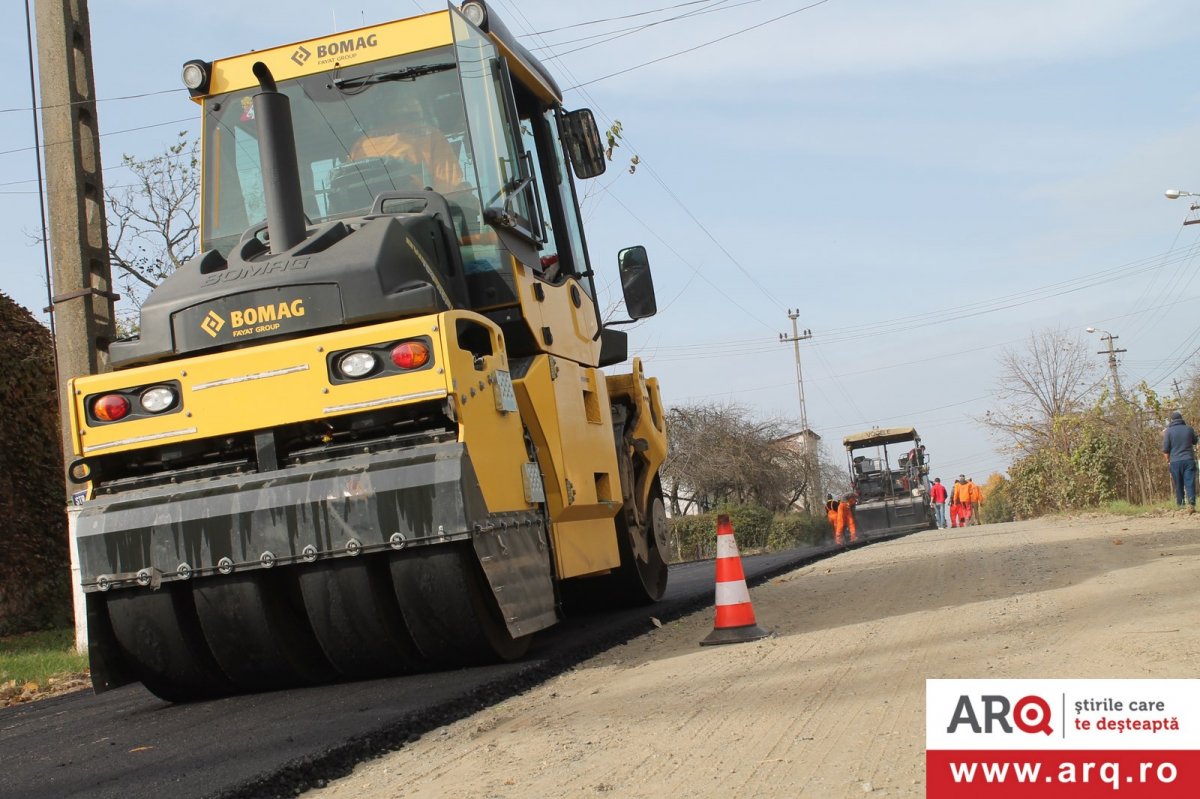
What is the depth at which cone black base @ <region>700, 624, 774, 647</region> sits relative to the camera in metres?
6.72

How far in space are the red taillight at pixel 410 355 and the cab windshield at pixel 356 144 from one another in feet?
4.10

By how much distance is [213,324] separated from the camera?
581cm

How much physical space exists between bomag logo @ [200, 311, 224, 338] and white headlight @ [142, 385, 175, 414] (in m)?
0.31

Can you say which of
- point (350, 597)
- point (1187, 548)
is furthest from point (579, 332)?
point (1187, 548)

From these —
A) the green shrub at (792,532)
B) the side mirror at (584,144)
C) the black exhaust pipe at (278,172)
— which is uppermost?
the side mirror at (584,144)

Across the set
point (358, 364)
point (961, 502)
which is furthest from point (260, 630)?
point (961, 502)

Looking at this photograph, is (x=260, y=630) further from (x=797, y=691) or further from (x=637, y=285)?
(x=637, y=285)

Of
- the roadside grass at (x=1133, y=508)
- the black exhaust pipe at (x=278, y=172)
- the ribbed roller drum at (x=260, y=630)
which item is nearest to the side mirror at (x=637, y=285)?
the black exhaust pipe at (x=278, y=172)

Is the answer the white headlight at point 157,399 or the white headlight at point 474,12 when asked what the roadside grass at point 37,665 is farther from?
the white headlight at point 474,12

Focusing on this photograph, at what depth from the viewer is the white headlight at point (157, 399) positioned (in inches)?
226

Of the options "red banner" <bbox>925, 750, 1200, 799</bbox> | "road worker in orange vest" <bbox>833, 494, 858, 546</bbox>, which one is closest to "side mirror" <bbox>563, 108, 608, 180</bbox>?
"red banner" <bbox>925, 750, 1200, 799</bbox>

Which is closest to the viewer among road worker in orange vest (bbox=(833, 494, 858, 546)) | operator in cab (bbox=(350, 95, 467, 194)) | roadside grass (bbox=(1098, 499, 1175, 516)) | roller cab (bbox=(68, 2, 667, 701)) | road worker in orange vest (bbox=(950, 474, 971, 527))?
roller cab (bbox=(68, 2, 667, 701))

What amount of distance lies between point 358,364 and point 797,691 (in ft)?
7.51

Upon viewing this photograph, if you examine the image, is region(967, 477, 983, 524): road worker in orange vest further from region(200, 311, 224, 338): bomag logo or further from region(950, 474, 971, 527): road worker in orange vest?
region(200, 311, 224, 338): bomag logo
